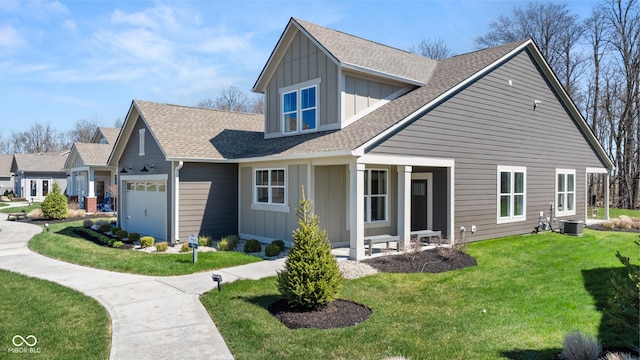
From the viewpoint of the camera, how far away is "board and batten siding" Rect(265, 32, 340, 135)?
13.4m

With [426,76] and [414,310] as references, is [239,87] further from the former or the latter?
[414,310]

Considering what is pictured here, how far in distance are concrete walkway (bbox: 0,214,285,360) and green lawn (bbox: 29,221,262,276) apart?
355mm

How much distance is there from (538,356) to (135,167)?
16.3 metres

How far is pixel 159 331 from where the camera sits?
6168mm

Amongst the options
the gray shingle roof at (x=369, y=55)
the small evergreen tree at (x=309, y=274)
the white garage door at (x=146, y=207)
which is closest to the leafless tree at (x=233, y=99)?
the white garage door at (x=146, y=207)

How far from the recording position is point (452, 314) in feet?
22.8

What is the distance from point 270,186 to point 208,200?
2.60m

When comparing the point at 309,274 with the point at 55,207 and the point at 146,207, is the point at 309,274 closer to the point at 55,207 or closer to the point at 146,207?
the point at 146,207

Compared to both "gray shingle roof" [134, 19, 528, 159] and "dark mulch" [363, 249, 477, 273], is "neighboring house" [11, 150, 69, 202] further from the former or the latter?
"dark mulch" [363, 249, 477, 273]

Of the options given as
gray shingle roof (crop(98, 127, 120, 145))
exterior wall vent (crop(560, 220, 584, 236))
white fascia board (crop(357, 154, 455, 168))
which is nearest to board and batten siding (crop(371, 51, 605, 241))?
white fascia board (crop(357, 154, 455, 168))

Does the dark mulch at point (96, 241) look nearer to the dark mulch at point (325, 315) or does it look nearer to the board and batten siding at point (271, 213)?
the board and batten siding at point (271, 213)

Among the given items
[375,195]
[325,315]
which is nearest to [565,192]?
Answer: [375,195]

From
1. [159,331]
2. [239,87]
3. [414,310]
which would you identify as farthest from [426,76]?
[239,87]

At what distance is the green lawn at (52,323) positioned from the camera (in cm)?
549
